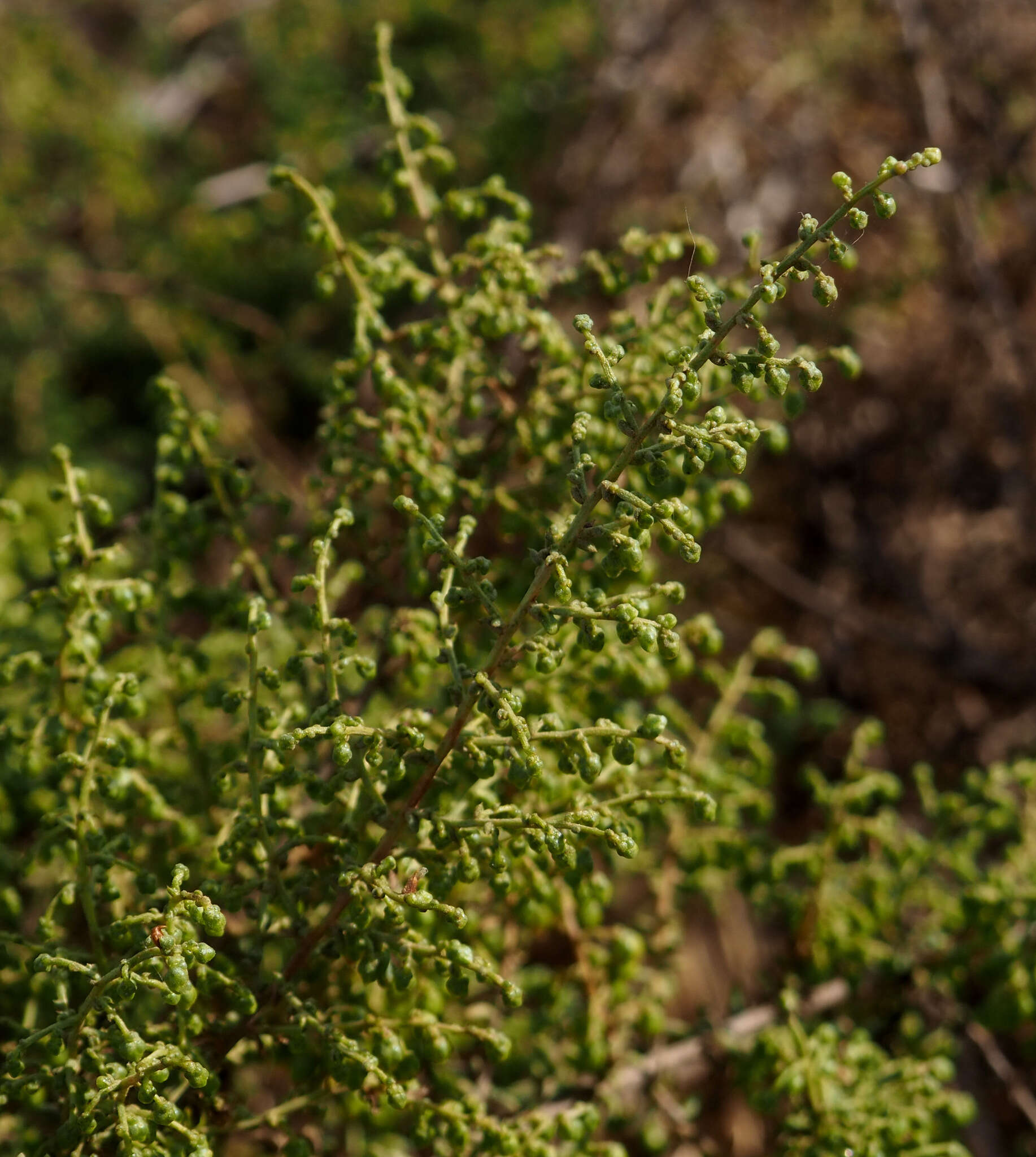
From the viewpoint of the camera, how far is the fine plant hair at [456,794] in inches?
57.1

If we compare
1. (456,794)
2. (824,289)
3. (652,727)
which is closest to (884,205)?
(824,289)

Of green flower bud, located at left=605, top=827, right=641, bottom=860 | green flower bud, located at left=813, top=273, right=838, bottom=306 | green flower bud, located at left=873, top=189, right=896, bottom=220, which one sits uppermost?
green flower bud, located at left=873, top=189, right=896, bottom=220

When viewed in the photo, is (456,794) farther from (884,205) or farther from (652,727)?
(884,205)

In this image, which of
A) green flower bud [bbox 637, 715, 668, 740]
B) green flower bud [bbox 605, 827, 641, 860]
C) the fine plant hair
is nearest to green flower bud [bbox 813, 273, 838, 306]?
the fine plant hair

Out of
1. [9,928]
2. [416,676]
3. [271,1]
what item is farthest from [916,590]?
[271,1]

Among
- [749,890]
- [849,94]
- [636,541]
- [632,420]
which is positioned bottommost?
[749,890]

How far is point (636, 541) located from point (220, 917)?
26.8 inches

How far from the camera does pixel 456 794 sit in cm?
175

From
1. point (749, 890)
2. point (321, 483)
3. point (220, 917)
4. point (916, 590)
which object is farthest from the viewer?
point (916, 590)

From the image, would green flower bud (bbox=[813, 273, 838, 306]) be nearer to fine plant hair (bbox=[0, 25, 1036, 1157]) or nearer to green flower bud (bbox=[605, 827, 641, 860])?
fine plant hair (bbox=[0, 25, 1036, 1157])

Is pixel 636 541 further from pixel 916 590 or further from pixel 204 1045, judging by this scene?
pixel 916 590

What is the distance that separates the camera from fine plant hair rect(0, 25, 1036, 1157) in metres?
1.45

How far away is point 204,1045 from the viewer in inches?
67.5

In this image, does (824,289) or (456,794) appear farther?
(456,794)
